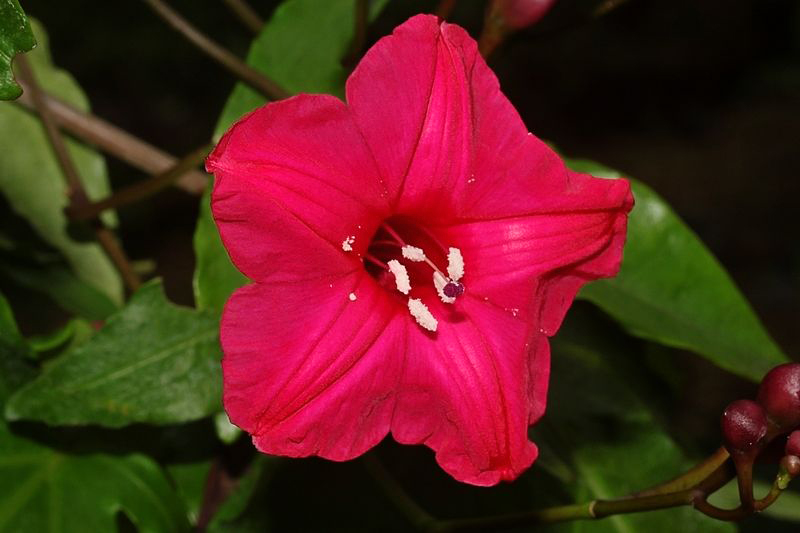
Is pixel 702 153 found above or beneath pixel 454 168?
beneath

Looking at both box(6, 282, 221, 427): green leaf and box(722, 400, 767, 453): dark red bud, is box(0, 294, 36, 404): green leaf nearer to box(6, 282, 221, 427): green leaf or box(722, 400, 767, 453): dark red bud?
box(6, 282, 221, 427): green leaf

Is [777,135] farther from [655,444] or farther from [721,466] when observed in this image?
[721,466]

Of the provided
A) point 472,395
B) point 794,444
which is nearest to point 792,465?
point 794,444

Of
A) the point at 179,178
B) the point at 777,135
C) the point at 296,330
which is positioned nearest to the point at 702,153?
the point at 777,135

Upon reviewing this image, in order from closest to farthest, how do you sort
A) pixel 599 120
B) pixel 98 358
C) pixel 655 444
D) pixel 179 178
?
pixel 98 358 → pixel 179 178 → pixel 655 444 → pixel 599 120

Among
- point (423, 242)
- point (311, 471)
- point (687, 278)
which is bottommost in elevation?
point (311, 471)

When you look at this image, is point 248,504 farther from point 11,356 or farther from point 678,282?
point 678,282

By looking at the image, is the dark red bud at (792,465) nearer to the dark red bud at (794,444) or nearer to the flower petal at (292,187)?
the dark red bud at (794,444)
